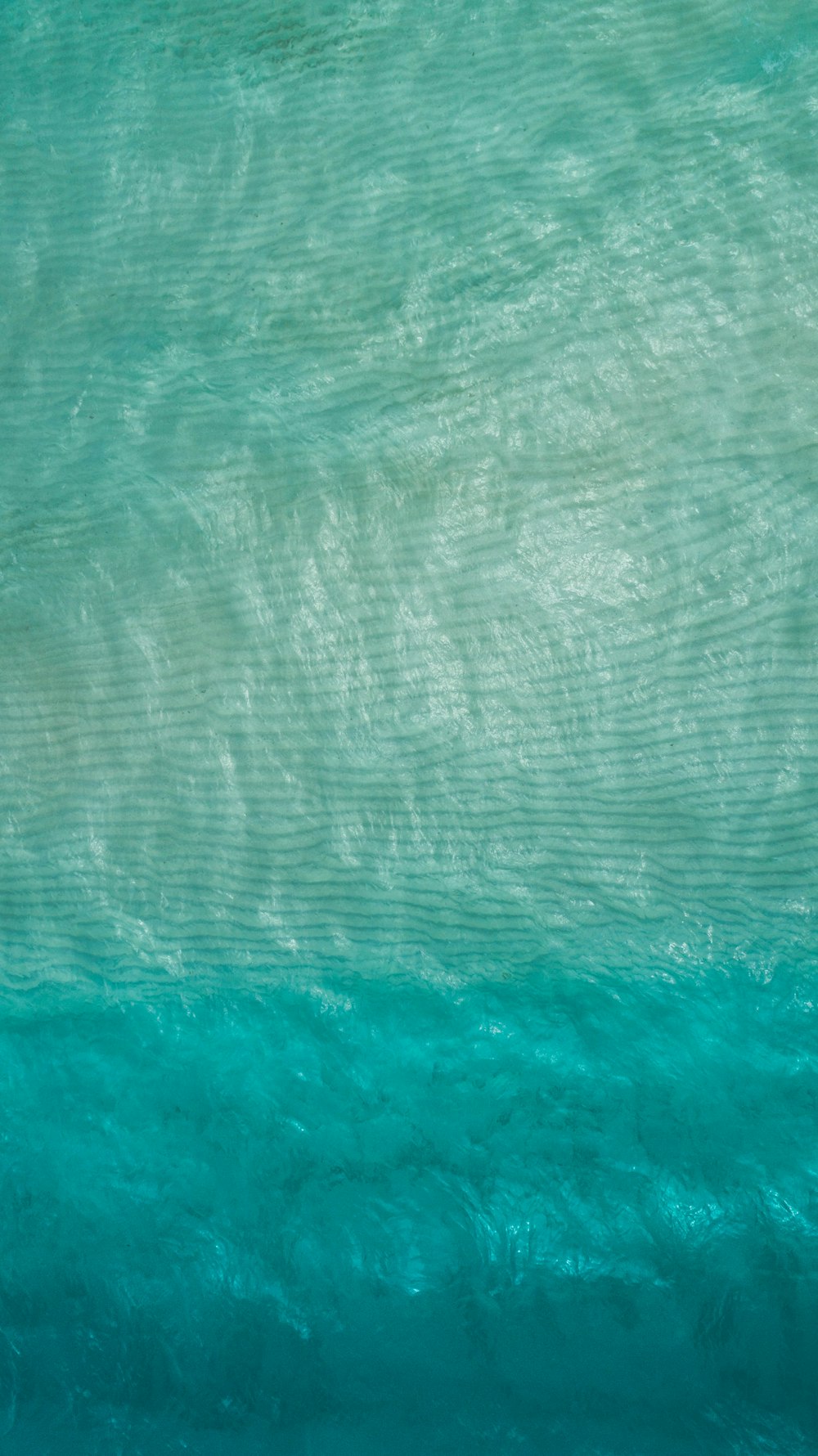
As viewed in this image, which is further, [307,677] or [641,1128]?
[307,677]

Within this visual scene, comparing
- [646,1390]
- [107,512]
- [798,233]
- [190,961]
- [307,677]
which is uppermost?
Answer: [798,233]

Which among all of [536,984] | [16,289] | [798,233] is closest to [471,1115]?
[536,984]

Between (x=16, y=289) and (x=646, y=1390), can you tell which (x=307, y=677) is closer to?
(x=16, y=289)

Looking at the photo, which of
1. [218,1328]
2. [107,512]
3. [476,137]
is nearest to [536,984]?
[218,1328]

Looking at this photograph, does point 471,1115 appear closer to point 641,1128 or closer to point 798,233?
point 641,1128

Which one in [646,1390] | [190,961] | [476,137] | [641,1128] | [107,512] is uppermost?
[476,137]

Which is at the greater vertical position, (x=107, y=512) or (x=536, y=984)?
(x=107, y=512)
